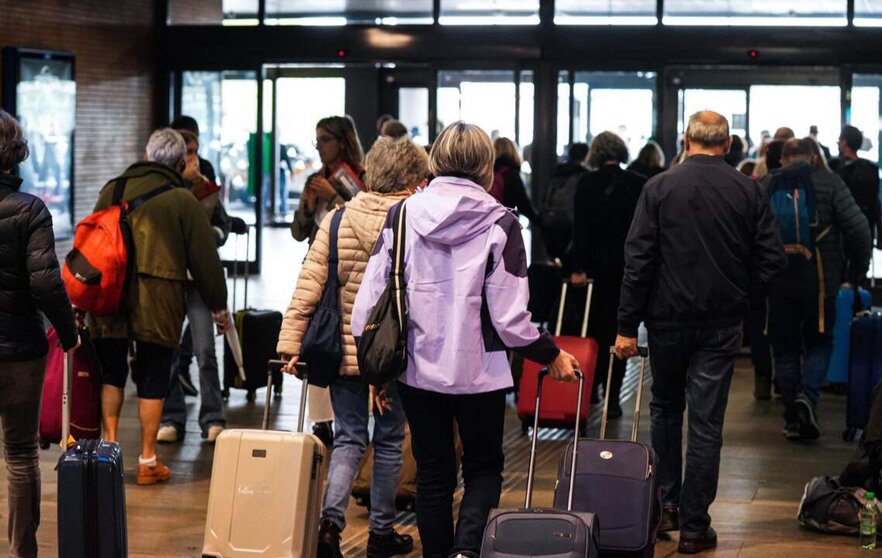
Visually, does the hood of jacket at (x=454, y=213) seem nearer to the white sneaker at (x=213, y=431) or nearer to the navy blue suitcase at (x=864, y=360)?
the white sneaker at (x=213, y=431)

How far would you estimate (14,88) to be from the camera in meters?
13.5

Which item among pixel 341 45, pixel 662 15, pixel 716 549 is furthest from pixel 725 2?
pixel 716 549

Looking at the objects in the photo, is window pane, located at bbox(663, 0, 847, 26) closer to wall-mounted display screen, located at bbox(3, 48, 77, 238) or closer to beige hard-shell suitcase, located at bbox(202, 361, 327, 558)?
wall-mounted display screen, located at bbox(3, 48, 77, 238)

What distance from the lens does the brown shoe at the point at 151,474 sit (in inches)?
287

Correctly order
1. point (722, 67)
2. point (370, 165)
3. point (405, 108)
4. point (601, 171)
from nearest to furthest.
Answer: point (370, 165) → point (601, 171) → point (722, 67) → point (405, 108)

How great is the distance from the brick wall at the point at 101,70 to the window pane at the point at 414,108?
963cm

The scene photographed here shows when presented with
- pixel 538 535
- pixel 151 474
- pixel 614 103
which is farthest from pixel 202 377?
pixel 614 103

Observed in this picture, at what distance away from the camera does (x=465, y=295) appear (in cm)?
467

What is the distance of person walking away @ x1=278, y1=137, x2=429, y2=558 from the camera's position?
219 inches

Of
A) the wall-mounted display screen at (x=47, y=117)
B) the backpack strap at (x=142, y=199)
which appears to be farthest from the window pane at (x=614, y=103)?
the backpack strap at (x=142, y=199)

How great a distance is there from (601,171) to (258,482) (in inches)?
170

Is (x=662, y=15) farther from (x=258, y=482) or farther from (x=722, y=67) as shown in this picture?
(x=258, y=482)

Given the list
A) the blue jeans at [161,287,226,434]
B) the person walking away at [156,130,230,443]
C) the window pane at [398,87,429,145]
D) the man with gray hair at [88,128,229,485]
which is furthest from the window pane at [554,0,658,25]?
the window pane at [398,87,429,145]

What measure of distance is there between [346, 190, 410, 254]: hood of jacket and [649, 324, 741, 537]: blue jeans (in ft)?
4.18
